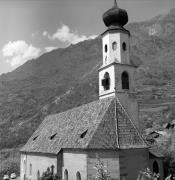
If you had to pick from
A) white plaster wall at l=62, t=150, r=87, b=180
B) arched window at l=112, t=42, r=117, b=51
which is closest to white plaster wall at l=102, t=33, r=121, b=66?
arched window at l=112, t=42, r=117, b=51

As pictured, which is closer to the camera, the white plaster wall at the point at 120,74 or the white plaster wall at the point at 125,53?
the white plaster wall at the point at 120,74

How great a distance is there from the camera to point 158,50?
17538 centimetres

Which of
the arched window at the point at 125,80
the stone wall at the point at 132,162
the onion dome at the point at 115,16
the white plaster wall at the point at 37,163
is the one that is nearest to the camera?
the stone wall at the point at 132,162

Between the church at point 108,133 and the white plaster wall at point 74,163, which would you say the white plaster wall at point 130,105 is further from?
the white plaster wall at point 74,163

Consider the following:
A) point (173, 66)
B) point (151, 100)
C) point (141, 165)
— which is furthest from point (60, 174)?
point (173, 66)

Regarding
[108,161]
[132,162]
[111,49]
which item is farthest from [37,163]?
[111,49]

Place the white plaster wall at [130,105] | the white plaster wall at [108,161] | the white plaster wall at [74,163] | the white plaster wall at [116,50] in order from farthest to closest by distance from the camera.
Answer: the white plaster wall at [116,50] → the white plaster wall at [130,105] → the white plaster wall at [74,163] → the white plaster wall at [108,161]

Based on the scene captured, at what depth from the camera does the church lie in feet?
79.9

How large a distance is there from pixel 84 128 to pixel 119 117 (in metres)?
3.79

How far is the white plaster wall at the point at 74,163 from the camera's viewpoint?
2472cm

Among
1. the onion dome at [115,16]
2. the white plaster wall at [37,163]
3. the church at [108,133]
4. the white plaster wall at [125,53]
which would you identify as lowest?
the white plaster wall at [37,163]

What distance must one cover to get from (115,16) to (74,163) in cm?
1558

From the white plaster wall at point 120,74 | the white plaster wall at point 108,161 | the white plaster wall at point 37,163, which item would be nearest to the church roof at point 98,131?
the white plaster wall at point 108,161

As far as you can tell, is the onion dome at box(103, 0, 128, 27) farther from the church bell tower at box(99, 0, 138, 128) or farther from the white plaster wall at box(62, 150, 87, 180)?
the white plaster wall at box(62, 150, 87, 180)
